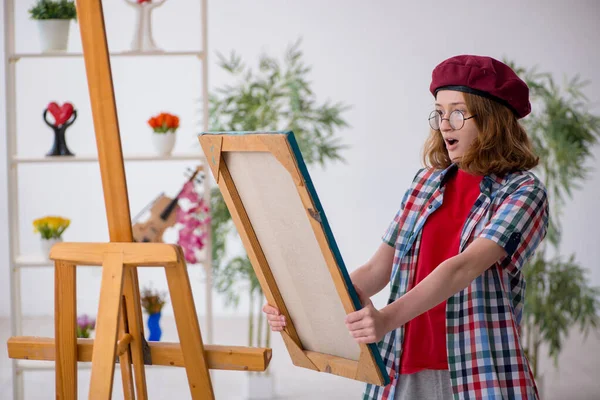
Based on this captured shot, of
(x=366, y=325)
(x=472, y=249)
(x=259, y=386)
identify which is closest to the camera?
(x=366, y=325)

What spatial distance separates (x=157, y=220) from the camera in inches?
137

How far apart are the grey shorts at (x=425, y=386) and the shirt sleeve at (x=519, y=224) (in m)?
0.28

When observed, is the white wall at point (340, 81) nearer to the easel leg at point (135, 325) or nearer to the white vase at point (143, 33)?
the white vase at point (143, 33)

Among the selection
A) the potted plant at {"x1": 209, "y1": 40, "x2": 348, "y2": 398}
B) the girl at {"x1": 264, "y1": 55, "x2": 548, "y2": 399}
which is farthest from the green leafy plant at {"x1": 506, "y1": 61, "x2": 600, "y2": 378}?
the girl at {"x1": 264, "y1": 55, "x2": 548, "y2": 399}

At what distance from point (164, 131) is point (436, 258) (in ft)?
6.90

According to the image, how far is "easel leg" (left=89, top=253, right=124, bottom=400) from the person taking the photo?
56.7 inches

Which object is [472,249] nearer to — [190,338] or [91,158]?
[190,338]

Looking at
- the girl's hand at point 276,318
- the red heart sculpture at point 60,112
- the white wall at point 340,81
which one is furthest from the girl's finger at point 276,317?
the white wall at point 340,81

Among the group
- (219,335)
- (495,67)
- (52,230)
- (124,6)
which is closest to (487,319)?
(495,67)

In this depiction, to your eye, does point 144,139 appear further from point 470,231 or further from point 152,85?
point 470,231

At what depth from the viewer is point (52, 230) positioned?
3.52m

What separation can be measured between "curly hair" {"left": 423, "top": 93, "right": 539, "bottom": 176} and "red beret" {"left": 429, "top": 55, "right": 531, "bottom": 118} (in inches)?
0.7

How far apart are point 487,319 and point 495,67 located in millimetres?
521

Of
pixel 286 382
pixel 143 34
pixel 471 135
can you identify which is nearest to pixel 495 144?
pixel 471 135
